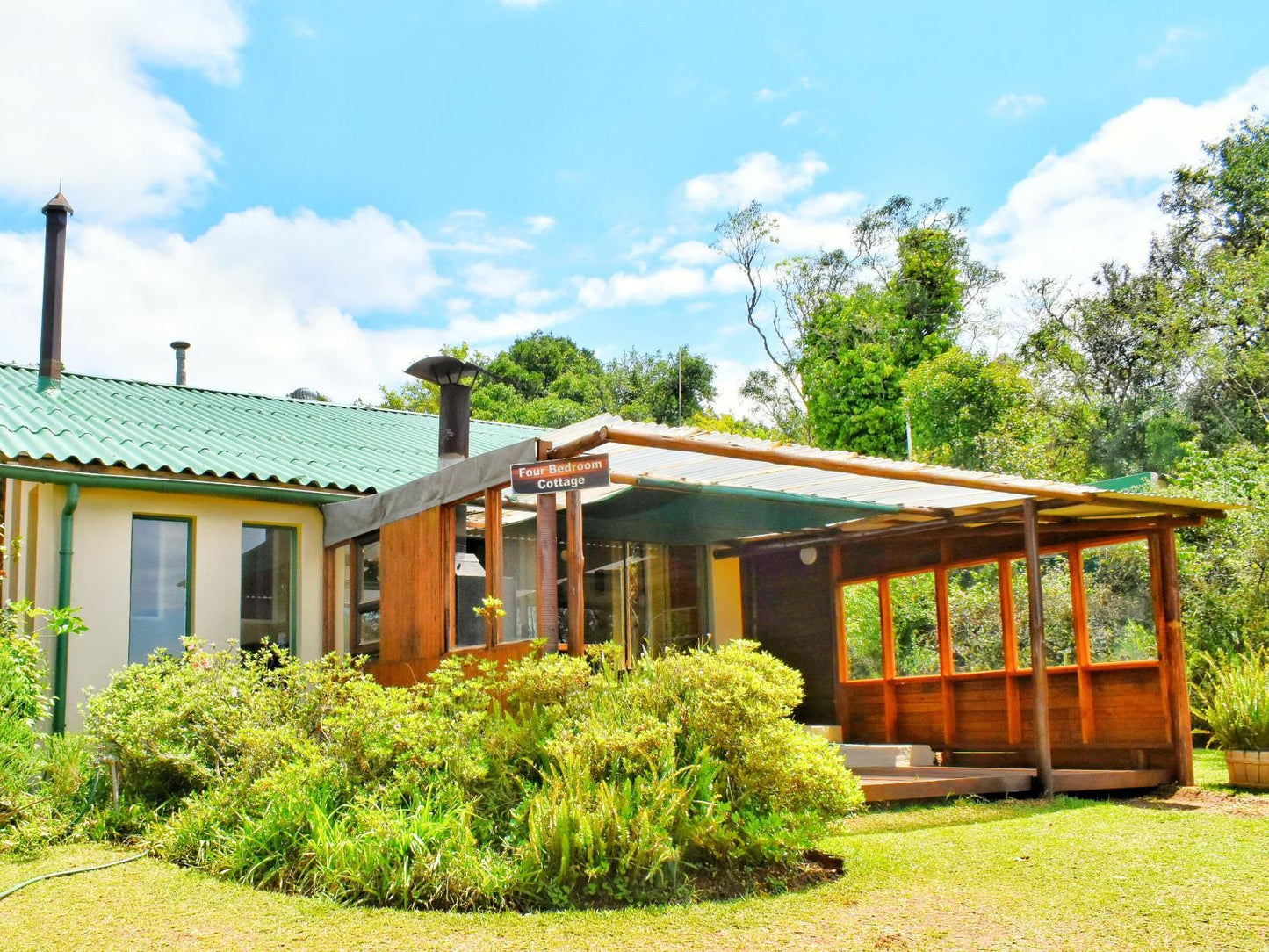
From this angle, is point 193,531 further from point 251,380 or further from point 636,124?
point 251,380

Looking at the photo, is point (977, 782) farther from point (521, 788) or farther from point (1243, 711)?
point (521, 788)

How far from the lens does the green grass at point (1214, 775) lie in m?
9.58

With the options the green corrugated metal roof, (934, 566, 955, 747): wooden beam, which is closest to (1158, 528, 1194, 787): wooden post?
(934, 566, 955, 747): wooden beam

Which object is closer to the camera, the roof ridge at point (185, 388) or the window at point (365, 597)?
the window at point (365, 597)

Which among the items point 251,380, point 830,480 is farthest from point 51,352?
point 251,380

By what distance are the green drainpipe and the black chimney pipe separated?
11.2 feet

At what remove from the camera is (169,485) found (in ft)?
33.3

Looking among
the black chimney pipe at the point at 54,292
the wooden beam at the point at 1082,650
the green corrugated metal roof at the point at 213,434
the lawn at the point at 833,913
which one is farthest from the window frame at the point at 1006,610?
the black chimney pipe at the point at 54,292

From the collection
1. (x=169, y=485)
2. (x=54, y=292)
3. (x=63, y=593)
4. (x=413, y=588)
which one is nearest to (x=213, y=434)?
(x=169, y=485)

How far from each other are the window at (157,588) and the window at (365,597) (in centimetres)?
149

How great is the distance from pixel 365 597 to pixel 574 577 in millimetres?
3895

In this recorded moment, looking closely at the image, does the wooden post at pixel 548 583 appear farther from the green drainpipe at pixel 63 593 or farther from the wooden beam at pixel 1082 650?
the wooden beam at pixel 1082 650

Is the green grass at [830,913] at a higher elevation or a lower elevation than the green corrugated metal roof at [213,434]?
lower

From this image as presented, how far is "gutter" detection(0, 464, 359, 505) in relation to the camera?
9469mm
